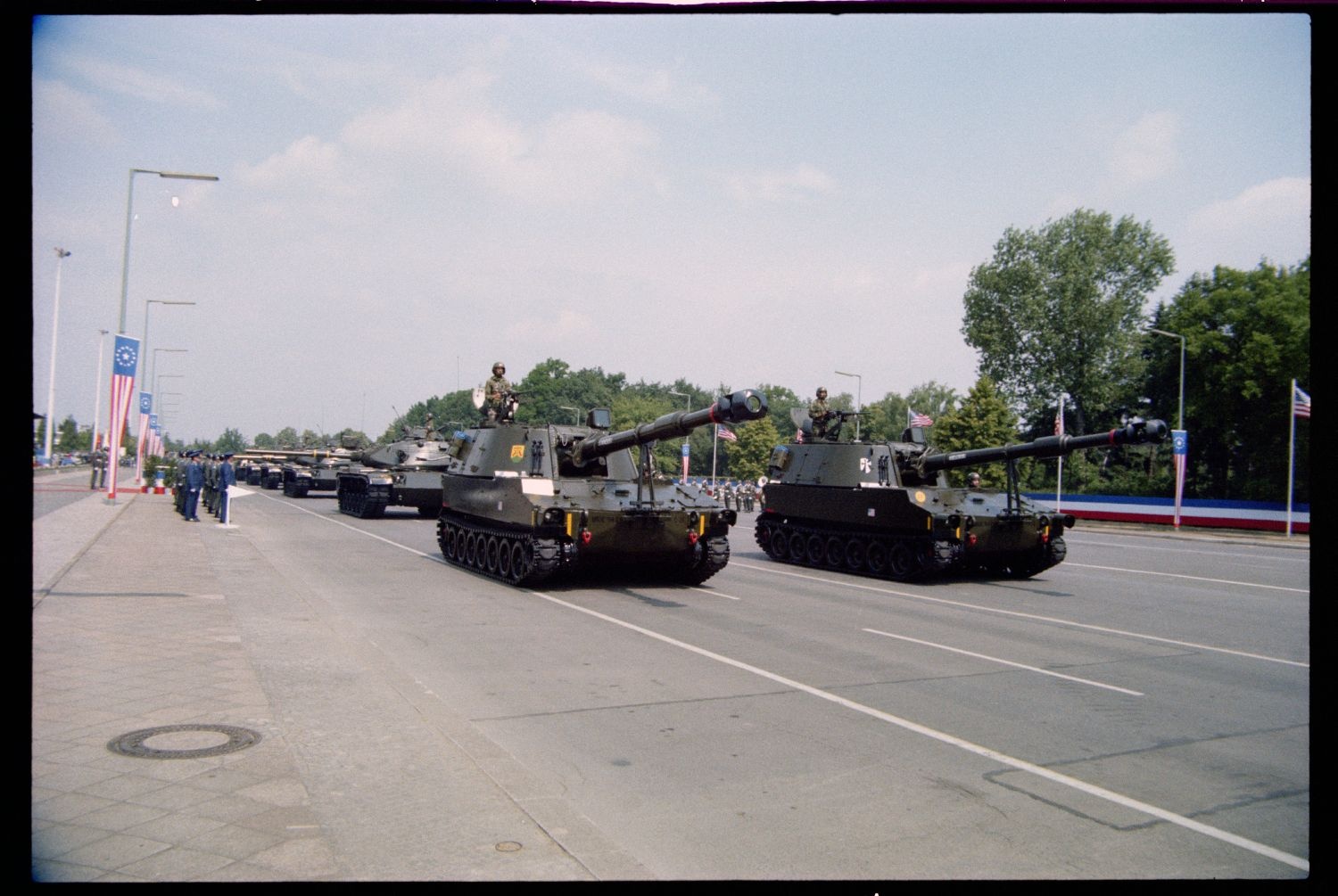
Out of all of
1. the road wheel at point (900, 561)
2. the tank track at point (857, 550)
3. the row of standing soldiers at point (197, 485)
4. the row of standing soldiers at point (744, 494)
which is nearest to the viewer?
the tank track at point (857, 550)

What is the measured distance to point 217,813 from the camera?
4633mm

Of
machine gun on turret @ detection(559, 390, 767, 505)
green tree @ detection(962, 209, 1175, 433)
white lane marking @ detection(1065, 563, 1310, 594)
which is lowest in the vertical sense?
white lane marking @ detection(1065, 563, 1310, 594)

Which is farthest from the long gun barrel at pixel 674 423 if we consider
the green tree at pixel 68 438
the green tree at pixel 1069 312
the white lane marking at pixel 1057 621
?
the green tree at pixel 68 438

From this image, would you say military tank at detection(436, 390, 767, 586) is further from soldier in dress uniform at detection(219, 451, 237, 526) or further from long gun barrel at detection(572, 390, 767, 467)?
soldier in dress uniform at detection(219, 451, 237, 526)

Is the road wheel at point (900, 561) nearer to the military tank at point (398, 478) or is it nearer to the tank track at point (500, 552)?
the tank track at point (500, 552)

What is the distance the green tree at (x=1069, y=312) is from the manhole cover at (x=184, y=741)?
5259cm

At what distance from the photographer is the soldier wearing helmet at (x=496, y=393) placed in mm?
18547

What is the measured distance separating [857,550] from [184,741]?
45.8 feet

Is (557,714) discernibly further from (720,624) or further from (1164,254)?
(1164,254)

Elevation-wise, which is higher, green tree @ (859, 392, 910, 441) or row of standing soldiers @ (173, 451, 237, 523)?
green tree @ (859, 392, 910, 441)

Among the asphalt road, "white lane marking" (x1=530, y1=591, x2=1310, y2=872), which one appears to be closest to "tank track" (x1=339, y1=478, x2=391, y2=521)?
the asphalt road

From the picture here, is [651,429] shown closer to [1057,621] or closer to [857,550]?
[1057,621]

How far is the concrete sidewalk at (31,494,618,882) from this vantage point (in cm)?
414

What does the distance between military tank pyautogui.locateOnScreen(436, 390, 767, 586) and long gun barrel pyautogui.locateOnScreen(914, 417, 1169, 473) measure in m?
4.66
